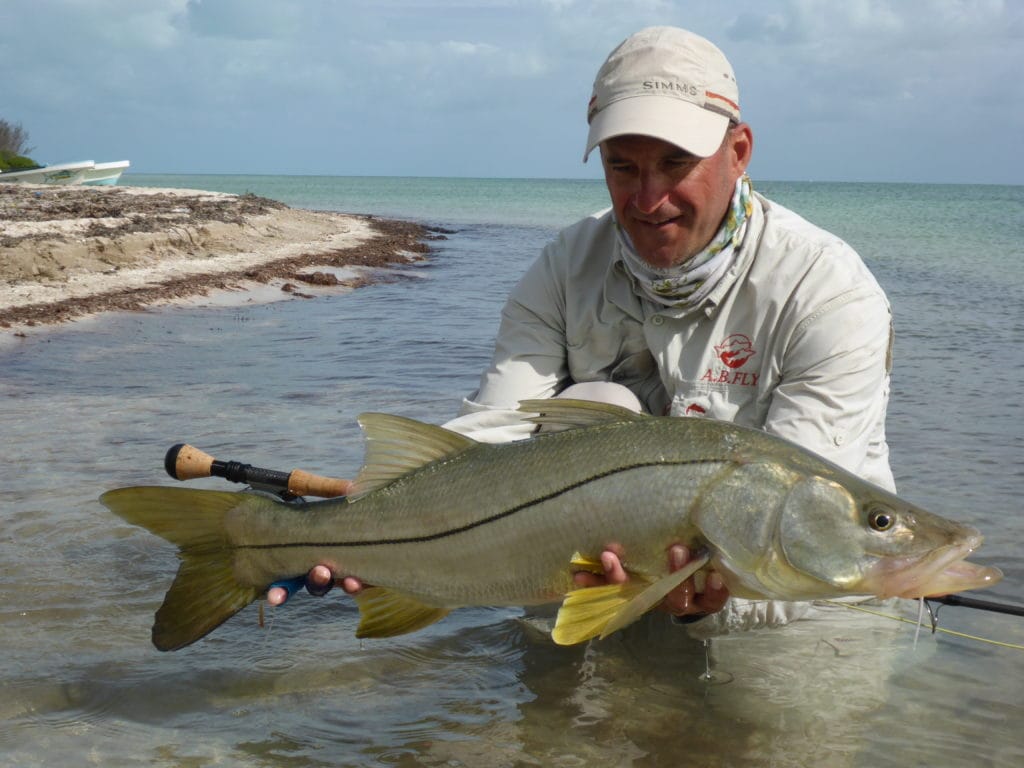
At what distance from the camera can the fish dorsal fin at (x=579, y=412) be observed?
10.4 feet

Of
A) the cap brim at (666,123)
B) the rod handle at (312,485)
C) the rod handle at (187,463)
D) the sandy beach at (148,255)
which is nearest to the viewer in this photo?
the cap brim at (666,123)

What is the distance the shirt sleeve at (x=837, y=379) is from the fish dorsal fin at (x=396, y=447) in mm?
1223

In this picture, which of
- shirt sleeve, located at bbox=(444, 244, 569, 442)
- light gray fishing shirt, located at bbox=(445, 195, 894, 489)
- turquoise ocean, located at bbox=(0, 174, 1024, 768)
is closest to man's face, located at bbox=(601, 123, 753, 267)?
light gray fishing shirt, located at bbox=(445, 195, 894, 489)

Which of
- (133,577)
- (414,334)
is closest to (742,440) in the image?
(133,577)

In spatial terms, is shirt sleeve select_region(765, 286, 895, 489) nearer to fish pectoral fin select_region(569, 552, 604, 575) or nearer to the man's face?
the man's face

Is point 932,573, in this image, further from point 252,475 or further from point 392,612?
point 252,475

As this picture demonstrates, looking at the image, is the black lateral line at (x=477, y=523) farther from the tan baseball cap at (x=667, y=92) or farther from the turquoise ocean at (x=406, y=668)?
the tan baseball cap at (x=667, y=92)

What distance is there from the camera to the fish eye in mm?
2816

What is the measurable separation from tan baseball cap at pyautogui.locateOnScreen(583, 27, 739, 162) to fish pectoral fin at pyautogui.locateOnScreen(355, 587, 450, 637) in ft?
5.57

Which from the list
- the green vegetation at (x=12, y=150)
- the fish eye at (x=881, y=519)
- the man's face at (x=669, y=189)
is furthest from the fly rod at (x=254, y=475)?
the green vegetation at (x=12, y=150)

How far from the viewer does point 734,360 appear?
420cm

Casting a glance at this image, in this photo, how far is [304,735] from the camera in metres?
3.83

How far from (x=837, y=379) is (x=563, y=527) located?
1345 millimetres

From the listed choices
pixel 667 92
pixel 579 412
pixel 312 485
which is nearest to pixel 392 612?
pixel 579 412
